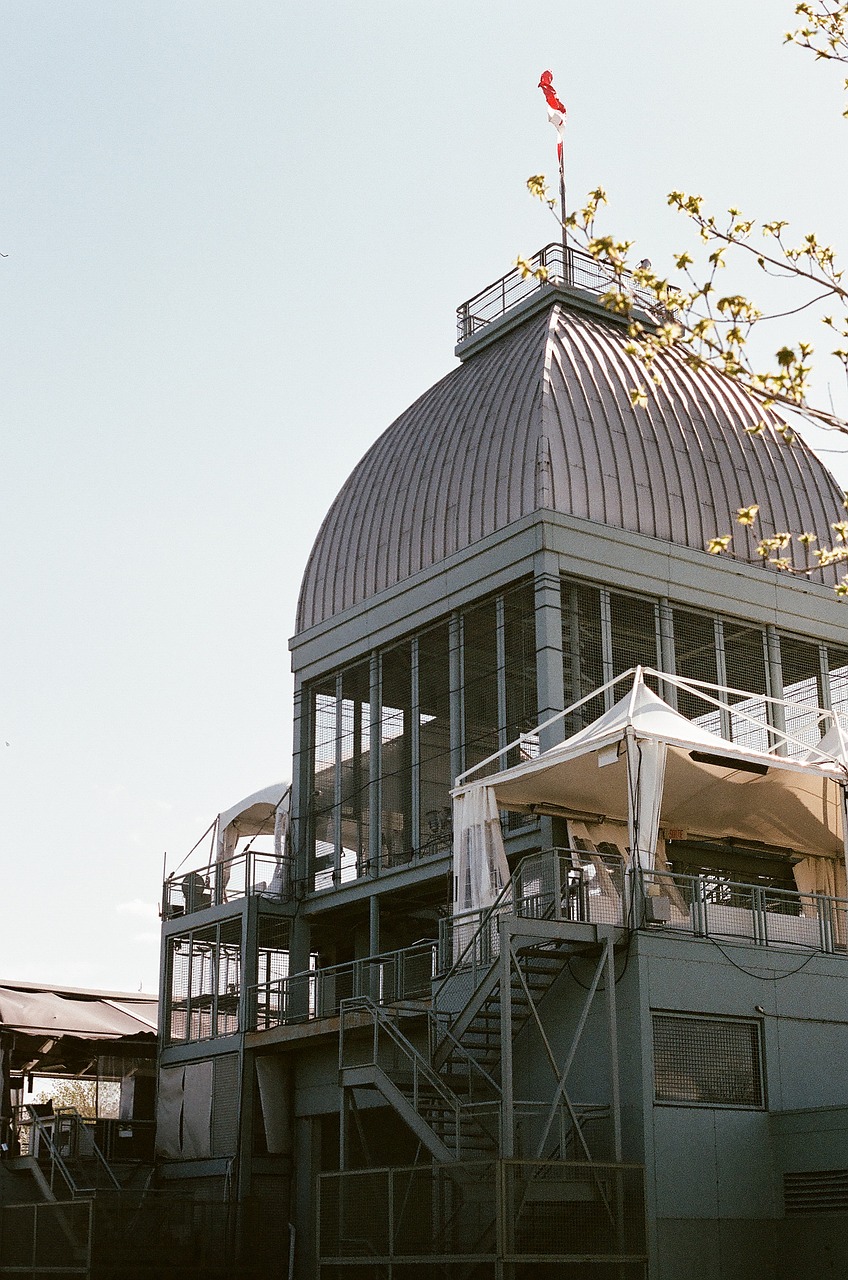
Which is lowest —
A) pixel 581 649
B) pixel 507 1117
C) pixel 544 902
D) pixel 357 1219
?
pixel 357 1219

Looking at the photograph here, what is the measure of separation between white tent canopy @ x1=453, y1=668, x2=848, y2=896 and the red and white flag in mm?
19133

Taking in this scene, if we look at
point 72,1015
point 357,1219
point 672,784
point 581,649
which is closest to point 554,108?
point 581,649

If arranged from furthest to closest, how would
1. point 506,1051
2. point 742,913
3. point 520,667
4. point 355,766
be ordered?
point 355,766
point 520,667
point 742,913
point 506,1051

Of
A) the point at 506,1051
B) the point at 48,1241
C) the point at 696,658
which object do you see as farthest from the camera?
the point at 696,658

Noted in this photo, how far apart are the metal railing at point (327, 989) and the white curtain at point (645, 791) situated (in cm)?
651

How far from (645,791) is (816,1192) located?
615 cm

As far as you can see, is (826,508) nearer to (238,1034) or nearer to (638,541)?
(638,541)

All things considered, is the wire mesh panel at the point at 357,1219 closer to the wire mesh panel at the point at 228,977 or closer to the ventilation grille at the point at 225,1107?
the ventilation grille at the point at 225,1107

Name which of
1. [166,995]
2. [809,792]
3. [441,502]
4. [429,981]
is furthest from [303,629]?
[809,792]

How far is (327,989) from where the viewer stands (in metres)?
33.3

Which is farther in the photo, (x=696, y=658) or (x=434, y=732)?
(x=434, y=732)

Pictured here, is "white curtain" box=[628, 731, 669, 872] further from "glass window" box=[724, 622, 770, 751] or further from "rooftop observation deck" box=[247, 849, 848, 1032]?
"glass window" box=[724, 622, 770, 751]

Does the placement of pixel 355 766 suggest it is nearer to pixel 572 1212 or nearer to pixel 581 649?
pixel 581 649

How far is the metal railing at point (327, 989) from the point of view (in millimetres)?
29781
